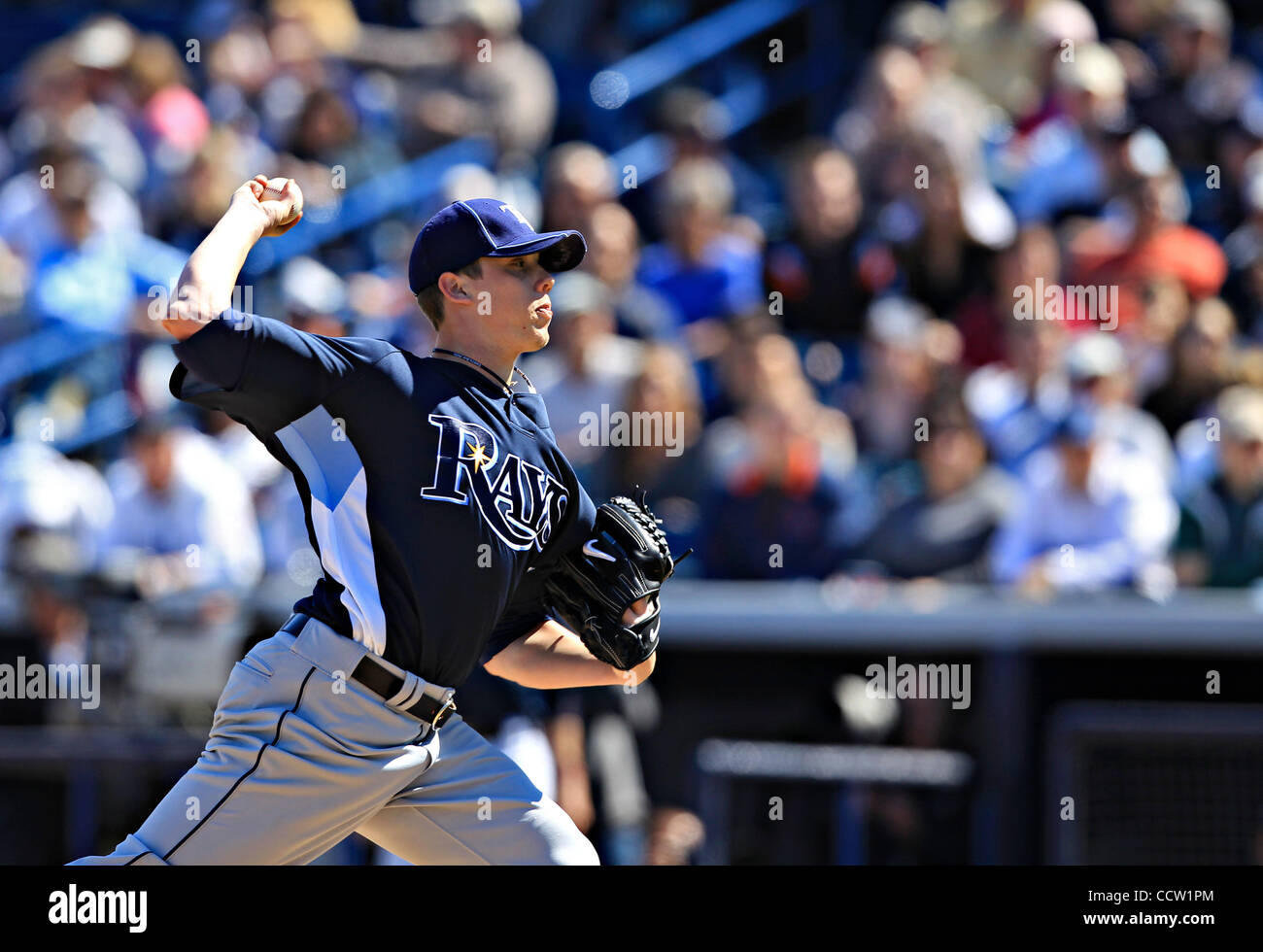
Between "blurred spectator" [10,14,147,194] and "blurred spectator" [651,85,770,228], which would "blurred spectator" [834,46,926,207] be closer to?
"blurred spectator" [651,85,770,228]

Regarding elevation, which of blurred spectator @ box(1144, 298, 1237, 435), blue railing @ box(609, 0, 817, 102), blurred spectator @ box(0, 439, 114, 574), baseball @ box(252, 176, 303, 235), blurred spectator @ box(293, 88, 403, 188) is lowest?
blurred spectator @ box(0, 439, 114, 574)

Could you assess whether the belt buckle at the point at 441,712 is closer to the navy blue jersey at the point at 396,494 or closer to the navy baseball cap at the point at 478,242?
the navy blue jersey at the point at 396,494

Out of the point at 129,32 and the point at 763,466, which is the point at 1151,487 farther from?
the point at 129,32

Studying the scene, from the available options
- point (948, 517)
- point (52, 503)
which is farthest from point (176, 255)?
point (948, 517)

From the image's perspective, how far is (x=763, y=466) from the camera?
7125mm

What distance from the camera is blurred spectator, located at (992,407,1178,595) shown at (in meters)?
6.74

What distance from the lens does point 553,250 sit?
12.8 feet

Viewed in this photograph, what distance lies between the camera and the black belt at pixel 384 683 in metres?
3.71

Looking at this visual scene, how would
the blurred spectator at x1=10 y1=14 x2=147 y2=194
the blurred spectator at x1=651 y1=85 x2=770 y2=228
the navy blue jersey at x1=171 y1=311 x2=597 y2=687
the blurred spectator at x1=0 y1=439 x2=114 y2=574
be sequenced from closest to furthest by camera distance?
the navy blue jersey at x1=171 y1=311 x2=597 y2=687
the blurred spectator at x1=0 y1=439 x2=114 y2=574
the blurred spectator at x1=651 y1=85 x2=770 y2=228
the blurred spectator at x1=10 y1=14 x2=147 y2=194

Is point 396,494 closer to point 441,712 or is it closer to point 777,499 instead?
point 441,712

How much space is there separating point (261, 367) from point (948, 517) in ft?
13.0

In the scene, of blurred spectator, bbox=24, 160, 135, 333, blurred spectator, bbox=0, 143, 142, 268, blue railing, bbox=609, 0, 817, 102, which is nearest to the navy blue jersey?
blurred spectator, bbox=24, 160, 135, 333

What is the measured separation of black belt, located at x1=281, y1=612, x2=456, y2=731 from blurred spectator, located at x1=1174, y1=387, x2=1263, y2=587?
3887mm
